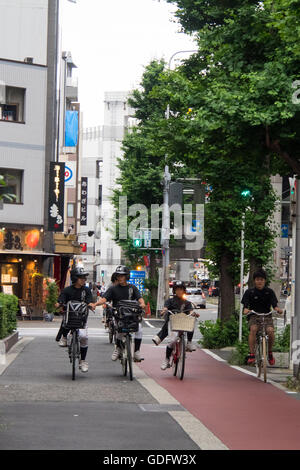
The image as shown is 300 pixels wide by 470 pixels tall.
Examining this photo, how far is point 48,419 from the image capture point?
9.86 meters

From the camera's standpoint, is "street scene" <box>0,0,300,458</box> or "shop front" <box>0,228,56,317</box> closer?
"street scene" <box>0,0,300,458</box>

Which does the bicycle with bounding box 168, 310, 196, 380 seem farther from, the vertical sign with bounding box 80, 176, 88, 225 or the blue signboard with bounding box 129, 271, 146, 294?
the vertical sign with bounding box 80, 176, 88, 225

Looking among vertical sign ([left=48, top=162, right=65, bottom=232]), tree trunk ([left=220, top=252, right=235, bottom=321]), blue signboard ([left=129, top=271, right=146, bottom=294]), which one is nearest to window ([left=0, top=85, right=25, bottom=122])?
vertical sign ([left=48, top=162, right=65, bottom=232])

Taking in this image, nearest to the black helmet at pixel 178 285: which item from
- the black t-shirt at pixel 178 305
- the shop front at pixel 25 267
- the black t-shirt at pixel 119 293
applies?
the black t-shirt at pixel 178 305

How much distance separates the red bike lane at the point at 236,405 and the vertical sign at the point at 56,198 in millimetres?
23503

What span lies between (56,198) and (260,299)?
88.6 ft

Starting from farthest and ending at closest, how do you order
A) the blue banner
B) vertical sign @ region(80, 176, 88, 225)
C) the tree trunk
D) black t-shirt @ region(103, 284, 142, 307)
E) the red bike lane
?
vertical sign @ region(80, 176, 88, 225), the blue banner, the tree trunk, black t-shirt @ region(103, 284, 142, 307), the red bike lane

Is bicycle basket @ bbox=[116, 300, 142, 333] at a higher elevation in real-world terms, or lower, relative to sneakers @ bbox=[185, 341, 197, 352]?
higher

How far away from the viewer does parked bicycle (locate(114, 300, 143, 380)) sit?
1489 cm

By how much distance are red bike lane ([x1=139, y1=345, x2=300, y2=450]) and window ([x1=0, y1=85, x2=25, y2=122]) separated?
25.3m

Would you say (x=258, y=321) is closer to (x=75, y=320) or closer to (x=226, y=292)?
(x=75, y=320)

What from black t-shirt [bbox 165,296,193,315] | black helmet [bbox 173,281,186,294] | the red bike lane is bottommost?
the red bike lane

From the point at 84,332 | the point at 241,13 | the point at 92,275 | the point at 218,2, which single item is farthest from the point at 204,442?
the point at 92,275

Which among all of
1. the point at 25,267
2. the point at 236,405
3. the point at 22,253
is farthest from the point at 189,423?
the point at 25,267
